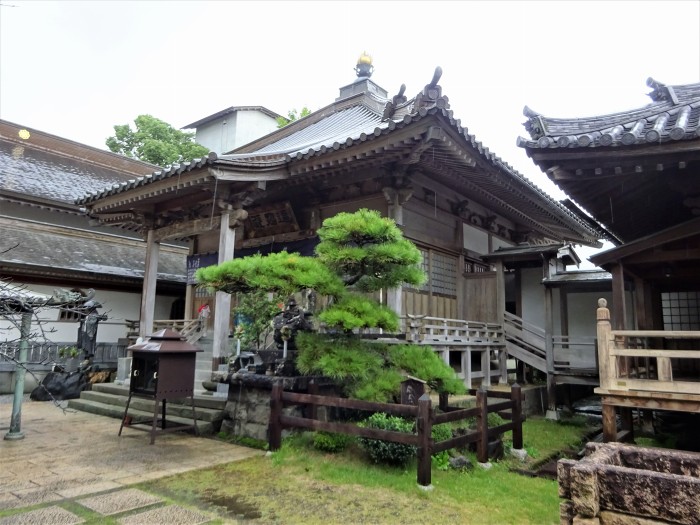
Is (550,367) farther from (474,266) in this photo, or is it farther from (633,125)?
(633,125)

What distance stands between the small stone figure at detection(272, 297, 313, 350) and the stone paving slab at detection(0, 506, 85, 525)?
3.65 meters

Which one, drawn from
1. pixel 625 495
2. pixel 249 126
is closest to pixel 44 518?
pixel 625 495

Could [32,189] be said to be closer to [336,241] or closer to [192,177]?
[192,177]

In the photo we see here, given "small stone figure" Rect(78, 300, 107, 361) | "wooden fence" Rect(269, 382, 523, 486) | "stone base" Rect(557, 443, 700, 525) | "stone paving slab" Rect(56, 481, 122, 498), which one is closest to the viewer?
"stone base" Rect(557, 443, 700, 525)

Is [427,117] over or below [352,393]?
over

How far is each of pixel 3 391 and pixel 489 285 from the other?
12.8 meters

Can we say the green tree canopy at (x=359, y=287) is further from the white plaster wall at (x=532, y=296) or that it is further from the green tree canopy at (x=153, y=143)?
the green tree canopy at (x=153, y=143)

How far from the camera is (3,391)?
1252cm

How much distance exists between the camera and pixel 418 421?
5.38 m

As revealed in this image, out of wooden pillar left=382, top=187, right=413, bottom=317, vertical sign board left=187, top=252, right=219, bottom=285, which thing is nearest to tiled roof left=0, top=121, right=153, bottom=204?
vertical sign board left=187, top=252, right=219, bottom=285

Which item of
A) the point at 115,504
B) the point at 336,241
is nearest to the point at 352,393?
the point at 336,241

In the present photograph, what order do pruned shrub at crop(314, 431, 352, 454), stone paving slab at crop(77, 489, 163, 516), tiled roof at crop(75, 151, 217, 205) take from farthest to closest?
tiled roof at crop(75, 151, 217, 205)
pruned shrub at crop(314, 431, 352, 454)
stone paving slab at crop(77, 489, 163, 516)

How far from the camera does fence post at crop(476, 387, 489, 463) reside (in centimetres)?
632

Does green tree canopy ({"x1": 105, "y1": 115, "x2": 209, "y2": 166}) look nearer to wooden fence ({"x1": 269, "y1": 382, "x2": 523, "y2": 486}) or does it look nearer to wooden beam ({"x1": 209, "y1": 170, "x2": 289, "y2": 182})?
wooden beam ({"x1": 209, "y1": 170, "x2": 289, "y2": 182})
